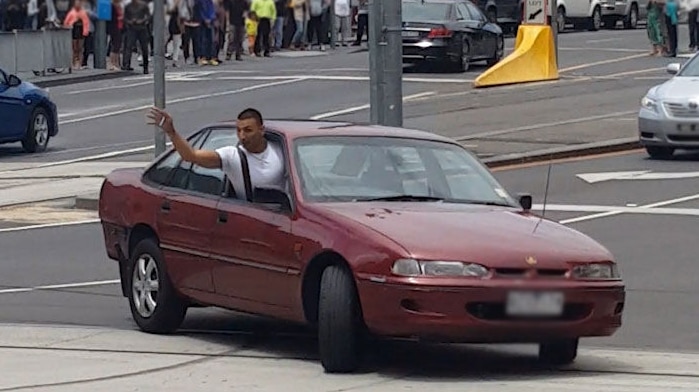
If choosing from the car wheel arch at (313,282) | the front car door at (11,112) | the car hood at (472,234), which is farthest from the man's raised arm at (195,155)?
the front car door at (11,112)

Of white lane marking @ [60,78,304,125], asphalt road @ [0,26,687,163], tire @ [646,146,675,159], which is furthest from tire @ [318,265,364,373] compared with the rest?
white lane marking @ [60,78,304,125]

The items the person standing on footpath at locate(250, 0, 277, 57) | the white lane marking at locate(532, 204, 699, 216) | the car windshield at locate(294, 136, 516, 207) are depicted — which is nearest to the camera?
the car windshield at locate(294, 136, 516, 207)

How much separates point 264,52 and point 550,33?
41.8 feet

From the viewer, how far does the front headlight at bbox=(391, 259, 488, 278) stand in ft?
31.4

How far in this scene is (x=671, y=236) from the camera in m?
16.2

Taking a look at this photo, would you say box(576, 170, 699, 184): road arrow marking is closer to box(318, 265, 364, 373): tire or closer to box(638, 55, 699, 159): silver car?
box(638, 55, 699, 159): silver car

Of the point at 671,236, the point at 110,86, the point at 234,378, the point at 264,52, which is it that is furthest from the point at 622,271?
the point at 264,52

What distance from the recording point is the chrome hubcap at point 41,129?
2671cm

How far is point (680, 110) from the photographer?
866 inches

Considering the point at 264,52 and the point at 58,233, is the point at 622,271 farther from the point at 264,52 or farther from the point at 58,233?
the point at 264,52

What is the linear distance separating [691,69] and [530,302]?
559 inches

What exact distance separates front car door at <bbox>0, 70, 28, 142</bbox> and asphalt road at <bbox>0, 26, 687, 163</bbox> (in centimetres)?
41

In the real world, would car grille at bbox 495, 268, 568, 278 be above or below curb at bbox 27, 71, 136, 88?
above

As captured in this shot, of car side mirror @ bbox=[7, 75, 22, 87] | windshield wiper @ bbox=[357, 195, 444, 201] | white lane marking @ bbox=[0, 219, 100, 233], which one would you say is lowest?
white lane marking @ bbox=[0, 219, 100, 233]
